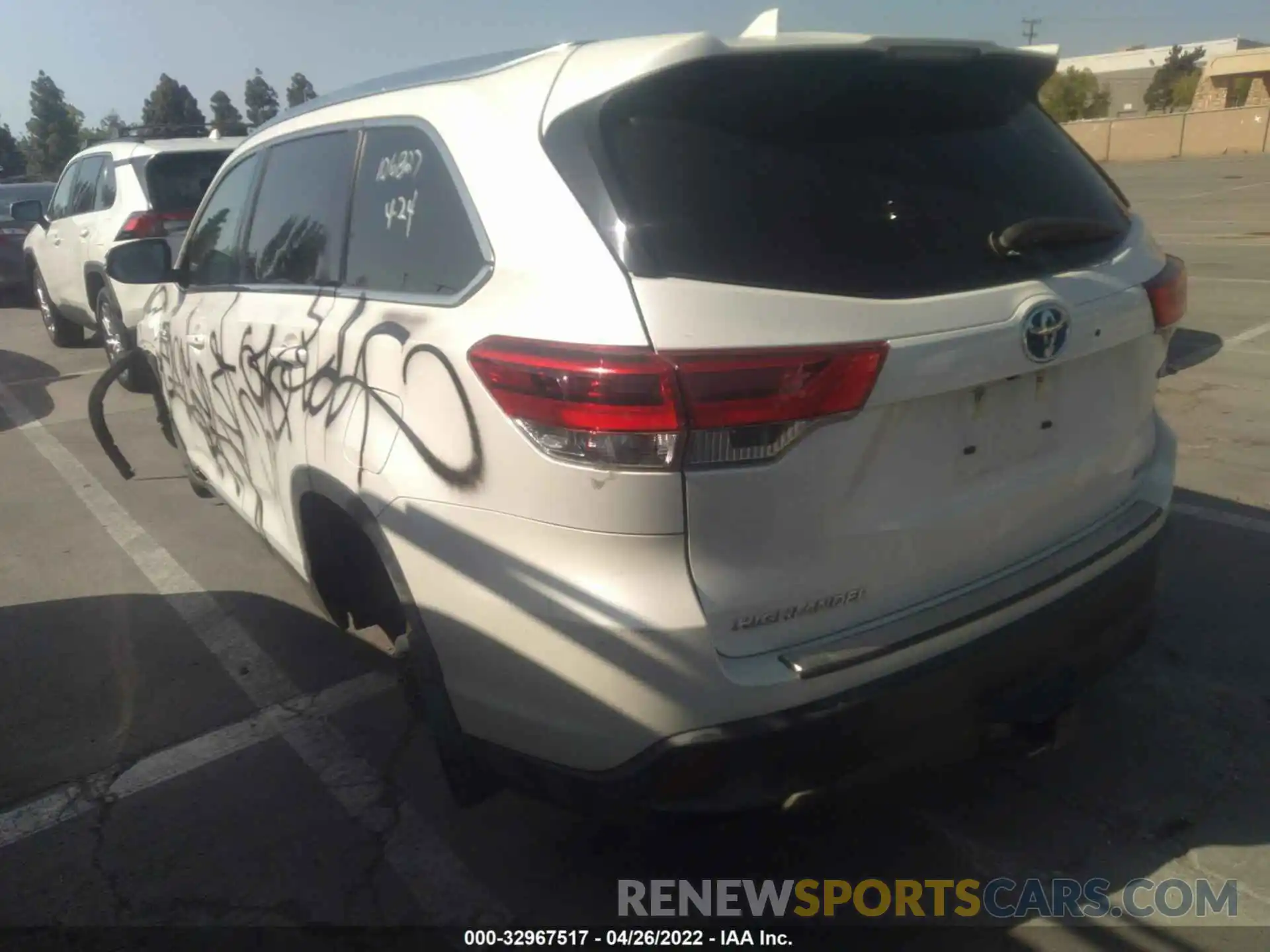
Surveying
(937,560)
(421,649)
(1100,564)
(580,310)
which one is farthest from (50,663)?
(1100,564)

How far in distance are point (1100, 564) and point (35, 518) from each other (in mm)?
5394

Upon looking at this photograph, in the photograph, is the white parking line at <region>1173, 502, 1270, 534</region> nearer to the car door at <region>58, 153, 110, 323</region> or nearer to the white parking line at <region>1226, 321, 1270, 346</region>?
the white parking line at <region>1226, 321, 1270, 346</region>

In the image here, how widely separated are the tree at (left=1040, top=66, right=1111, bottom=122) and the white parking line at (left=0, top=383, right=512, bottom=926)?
64231 mm

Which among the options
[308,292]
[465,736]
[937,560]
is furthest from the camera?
[308,292]

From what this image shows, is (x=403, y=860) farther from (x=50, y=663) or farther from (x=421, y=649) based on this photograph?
(x=50, y=663)

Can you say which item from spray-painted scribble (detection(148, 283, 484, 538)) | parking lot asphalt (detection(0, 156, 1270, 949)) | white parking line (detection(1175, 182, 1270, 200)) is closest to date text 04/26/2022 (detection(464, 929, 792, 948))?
parking lot asphalt (detection(0, 156, 1270, 949))

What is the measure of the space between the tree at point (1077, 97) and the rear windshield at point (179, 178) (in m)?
60.5

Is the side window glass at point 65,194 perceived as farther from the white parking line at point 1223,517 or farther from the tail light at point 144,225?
the white parking line at point 1223,517

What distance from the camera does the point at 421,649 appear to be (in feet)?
8.16

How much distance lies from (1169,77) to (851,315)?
89362 mm

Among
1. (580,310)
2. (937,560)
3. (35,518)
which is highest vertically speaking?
(580,310)

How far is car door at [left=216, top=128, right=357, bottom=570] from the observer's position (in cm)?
304

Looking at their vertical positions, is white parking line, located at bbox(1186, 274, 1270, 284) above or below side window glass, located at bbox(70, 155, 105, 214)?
below

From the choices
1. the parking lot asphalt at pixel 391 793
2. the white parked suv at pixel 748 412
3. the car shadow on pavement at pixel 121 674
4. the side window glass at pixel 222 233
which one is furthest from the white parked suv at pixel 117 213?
the white parked suv at pixel 748 412
